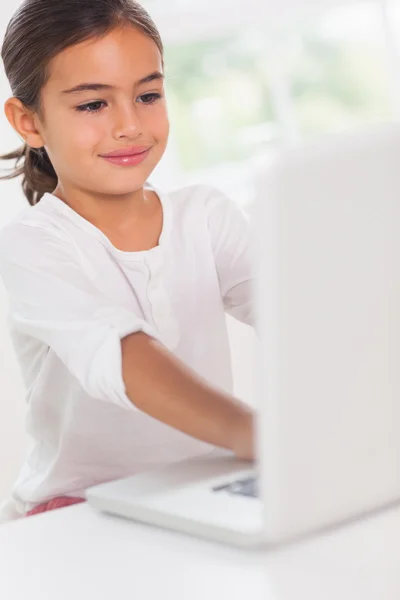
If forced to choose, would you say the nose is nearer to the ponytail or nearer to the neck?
the neck

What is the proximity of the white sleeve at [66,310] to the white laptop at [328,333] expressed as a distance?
285 mm

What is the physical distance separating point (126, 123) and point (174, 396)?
415mm

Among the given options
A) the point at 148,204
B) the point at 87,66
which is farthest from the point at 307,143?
the point at 148,204

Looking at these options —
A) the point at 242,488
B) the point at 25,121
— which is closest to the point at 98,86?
the point at 25,121

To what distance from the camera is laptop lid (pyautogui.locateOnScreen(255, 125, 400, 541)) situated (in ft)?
2.08

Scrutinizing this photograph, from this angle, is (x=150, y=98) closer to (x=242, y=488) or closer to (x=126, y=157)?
(x=126, y=157)

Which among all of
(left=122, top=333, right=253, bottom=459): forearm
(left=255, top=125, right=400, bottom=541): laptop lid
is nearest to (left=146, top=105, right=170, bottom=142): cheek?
(left=122, top=333, right=253, bottom=459): forearm

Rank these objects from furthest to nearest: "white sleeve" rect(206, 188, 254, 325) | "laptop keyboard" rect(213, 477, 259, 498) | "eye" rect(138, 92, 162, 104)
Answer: "white sleeve" rect(206, 188, 254, 325) → "eye" rect(138, 92, 162, 104) → "laptop keyboard" rect(213, 477, 259, 498)

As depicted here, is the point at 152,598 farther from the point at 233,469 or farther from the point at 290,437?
the point at 233,469

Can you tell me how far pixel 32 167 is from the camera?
1568 millimetres

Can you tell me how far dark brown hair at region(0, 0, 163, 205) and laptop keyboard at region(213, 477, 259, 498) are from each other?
63 cm

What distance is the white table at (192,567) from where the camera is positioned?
0.69m

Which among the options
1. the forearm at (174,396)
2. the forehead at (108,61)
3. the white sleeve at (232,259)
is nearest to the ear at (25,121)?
the forehead at (108,61)

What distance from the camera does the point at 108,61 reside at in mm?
1271
